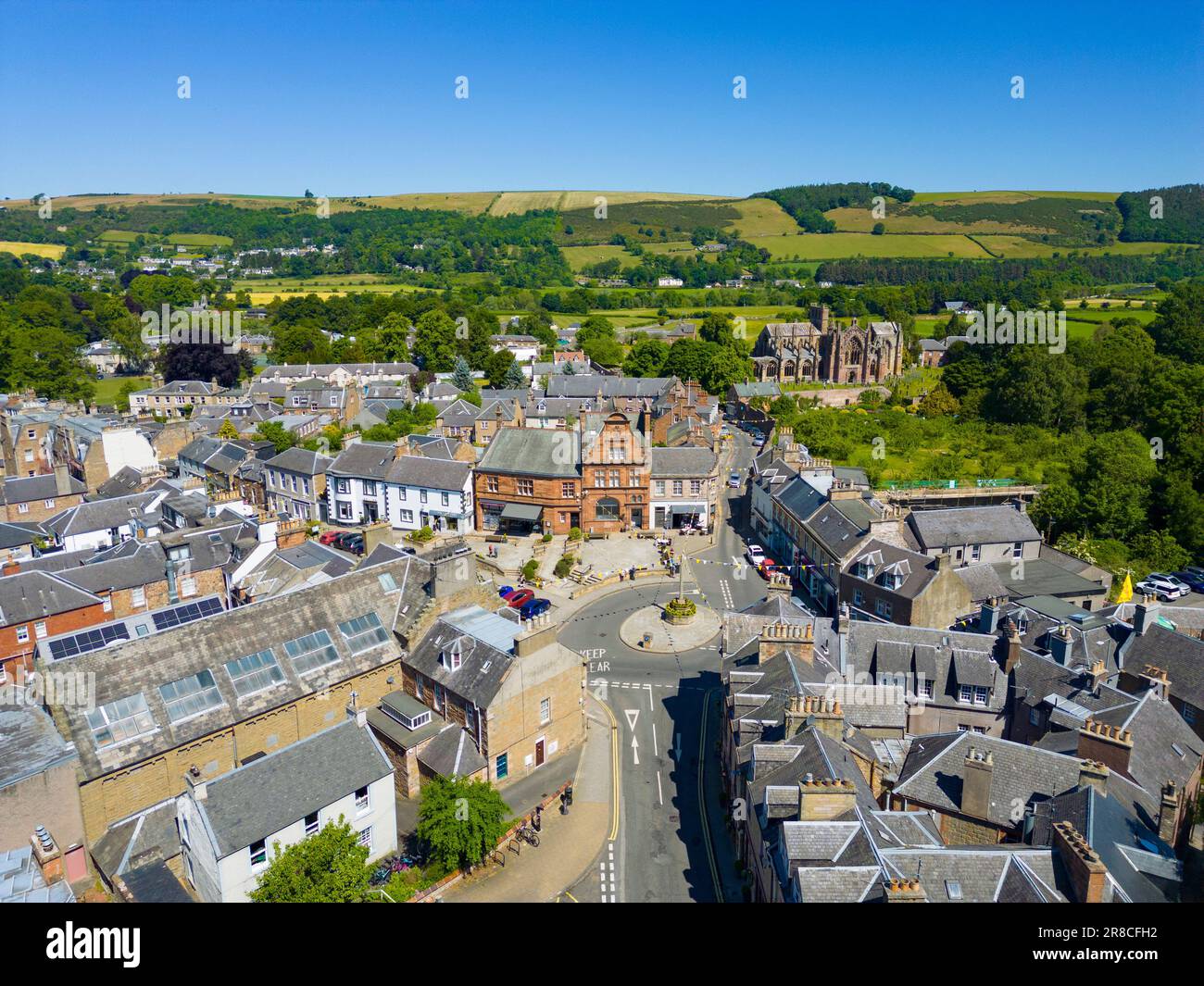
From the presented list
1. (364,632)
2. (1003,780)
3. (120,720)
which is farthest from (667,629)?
(120,720)

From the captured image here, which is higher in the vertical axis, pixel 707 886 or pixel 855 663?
pixel 855 663

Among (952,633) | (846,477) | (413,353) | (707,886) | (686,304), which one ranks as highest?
(686,304)

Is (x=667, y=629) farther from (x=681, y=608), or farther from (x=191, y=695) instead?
(x=191, y=695)

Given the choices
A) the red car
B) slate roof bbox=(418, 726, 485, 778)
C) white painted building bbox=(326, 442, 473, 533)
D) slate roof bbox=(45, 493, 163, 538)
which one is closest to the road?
the red car

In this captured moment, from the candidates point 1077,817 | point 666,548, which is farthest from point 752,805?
point 666,548

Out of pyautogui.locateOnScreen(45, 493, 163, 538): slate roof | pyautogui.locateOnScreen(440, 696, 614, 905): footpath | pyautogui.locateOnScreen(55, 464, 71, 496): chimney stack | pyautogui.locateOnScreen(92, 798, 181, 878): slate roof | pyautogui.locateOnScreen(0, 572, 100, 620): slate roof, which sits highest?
pyautogui.locateOnScreen(55, 464, 71, 496): chimney stack

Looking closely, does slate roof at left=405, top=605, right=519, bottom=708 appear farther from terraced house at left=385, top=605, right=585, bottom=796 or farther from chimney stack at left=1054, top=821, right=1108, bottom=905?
chimney stack at left=1054, top=821, right=1108, bottom=905
